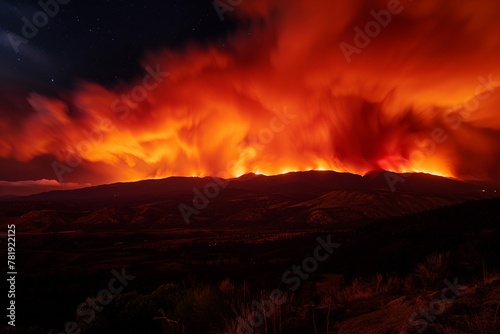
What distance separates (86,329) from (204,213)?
11832 centimetres

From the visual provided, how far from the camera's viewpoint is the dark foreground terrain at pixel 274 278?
18.8 feet

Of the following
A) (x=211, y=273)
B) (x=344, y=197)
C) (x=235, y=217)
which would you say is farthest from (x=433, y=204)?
(x=211, y=273)

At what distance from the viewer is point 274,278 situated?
90.8ft

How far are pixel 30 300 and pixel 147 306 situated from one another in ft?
70.2

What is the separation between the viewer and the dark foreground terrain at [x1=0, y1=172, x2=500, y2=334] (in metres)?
5.73

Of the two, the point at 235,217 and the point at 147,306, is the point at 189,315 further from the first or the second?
the point at 235,217

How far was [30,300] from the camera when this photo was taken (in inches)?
938

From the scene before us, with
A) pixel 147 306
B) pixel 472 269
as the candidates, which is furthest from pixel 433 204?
pixel 147 306

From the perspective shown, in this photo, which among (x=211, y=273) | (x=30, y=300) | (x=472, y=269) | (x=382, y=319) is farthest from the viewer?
(x=211, y=273)

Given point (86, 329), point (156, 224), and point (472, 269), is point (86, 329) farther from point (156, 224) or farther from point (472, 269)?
point (156, 224)

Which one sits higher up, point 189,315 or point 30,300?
point 30,300

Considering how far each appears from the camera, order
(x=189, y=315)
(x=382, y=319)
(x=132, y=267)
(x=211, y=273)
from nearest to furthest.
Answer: (x=382, y=319) < (x=189, y=315) < (x=211, y=273) < (x=132, y=267)

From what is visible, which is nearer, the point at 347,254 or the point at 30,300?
the point at 30,300

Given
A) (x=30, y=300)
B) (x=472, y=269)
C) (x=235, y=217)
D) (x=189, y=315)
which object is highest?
(x=235, y=217)
